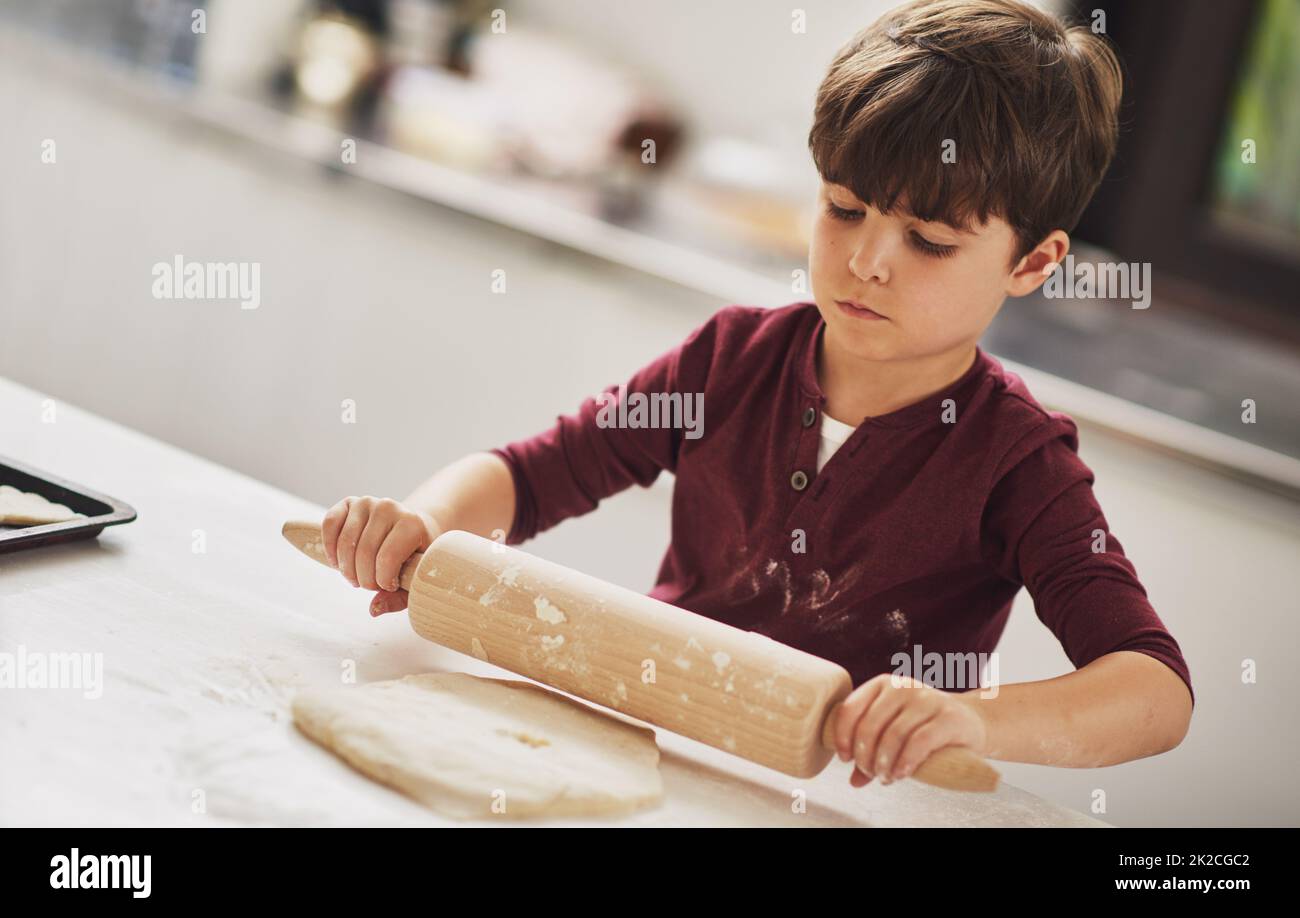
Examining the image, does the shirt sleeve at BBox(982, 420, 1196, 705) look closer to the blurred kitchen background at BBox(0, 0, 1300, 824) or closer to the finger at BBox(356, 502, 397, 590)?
the finger at BBox(356, 502, 397, 590)

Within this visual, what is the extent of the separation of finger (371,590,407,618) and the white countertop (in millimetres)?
14

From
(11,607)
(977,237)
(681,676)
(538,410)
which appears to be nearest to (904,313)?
(977,237)

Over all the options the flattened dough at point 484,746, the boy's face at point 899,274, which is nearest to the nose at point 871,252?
the boy's face at point 899,274

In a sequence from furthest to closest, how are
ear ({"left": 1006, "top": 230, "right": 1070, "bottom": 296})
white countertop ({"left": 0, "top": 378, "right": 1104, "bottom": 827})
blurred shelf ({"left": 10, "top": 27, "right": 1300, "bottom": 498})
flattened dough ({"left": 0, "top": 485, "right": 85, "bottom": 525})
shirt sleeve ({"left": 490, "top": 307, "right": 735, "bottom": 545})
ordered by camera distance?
blurred shelf ({"left": 10, "top": 27, "right": 1300, "bottom": 498}) < shirt sleeve ({"left": 490, "top": 307, "right": 735, "bottom": 545}) < ear ({"left": 1006, "top": 230, "right": 1070, "bottom": 296}) < flattened dough ({"left": 0, "top": 485, "right": 85, "bottom": 525}) < white countertop ({"left": 0, "top": 378, "right": 1104, "bottom": 827})

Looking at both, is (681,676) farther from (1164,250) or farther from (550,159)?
(550,159)

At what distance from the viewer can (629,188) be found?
7.65ft

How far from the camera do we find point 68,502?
0.93m

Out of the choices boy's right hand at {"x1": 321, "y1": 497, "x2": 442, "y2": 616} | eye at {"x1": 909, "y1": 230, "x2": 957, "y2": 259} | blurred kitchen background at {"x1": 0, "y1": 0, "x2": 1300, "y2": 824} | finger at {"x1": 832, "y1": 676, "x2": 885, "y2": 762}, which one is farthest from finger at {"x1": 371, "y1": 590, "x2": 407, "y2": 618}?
blurred kitchen background at {"x1": 0, "y1": 0, "x2": 1300, "y2": 824}

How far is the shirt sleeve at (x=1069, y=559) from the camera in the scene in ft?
2.87

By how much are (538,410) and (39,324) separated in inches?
44.9

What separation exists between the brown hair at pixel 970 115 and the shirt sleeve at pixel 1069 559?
163mm

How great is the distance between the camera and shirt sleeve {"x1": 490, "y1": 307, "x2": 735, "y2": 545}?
1119 mm

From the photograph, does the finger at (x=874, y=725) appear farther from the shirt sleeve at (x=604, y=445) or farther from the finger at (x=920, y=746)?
the shirt sleeve at (x=604, y=445)

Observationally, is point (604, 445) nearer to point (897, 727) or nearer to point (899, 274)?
point (899, 274)
